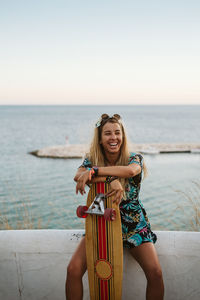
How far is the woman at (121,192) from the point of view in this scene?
174 centimetres

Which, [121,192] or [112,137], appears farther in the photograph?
[112,137]

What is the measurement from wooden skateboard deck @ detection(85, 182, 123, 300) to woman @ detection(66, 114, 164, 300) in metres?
0.07

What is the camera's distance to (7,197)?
8.16m

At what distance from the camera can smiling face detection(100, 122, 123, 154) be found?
1.99m

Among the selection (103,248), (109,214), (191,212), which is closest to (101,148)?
(109,214)

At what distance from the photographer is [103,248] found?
183 centimetres

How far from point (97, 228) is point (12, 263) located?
30.1 inches

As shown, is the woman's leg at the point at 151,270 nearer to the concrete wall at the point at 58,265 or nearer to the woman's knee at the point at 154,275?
the woman's knee at the point at 154,275

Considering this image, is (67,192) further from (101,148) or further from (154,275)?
(154,275)

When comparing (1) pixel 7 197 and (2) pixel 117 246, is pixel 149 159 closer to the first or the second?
(1) pixel 7 197

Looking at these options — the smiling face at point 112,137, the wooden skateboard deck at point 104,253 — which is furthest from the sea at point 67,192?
the wooden skateboard deck at point 104,253

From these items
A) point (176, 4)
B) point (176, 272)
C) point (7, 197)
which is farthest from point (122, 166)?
point (176, 4)

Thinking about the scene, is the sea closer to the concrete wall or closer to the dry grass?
the dry grass

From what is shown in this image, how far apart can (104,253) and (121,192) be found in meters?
0.42
